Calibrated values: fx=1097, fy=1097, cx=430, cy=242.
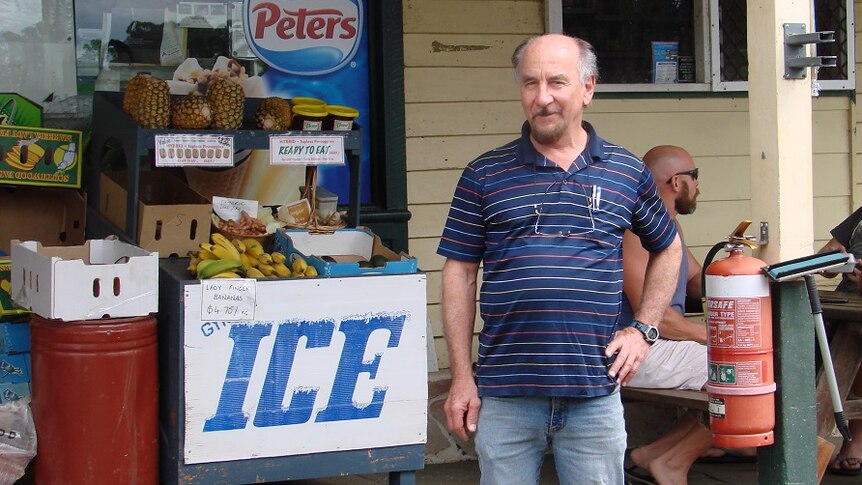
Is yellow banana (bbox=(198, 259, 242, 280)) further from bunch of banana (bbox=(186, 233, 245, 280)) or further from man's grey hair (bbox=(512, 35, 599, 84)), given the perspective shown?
man's grey hair (bbox=(512, 35, 599, 84))

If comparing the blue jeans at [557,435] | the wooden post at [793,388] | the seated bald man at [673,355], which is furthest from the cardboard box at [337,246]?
the blue jeans at [557,435]

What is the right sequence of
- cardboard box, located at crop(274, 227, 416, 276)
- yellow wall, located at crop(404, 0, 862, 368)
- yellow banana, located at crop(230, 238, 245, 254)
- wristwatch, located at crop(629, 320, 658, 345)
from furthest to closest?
yellow wall, located at crop(404, 0, 862, 368) → cardboard box, located at crop(274, 227, 416, 276) → yellow banana, located at crop(230, 238, 245, 254) → wristwatch, located at crop(629, 320, 658, 345)

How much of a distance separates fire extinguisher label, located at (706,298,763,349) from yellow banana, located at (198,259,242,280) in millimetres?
1785

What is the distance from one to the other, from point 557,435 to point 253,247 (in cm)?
197

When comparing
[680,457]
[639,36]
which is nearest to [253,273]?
[680,457]

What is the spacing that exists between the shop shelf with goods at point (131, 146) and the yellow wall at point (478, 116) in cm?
55

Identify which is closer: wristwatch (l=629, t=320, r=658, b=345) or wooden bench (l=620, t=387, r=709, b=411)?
wristwatch (l=629, t=320, r=658, b=345)

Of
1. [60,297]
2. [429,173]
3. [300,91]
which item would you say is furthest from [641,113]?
[60,297]

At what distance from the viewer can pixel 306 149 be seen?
4.67 metres

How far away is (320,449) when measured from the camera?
4219 mm

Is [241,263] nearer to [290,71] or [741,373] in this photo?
[290,71]

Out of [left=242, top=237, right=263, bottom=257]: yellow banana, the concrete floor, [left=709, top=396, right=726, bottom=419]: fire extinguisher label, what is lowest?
the concrete floor

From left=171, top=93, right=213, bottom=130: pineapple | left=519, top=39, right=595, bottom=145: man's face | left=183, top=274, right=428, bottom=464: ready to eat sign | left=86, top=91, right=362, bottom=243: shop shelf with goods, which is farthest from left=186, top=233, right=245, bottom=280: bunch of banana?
left=519, top=39, right=595, bottom=145: man's face

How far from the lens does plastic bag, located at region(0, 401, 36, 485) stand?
408 centimetres
